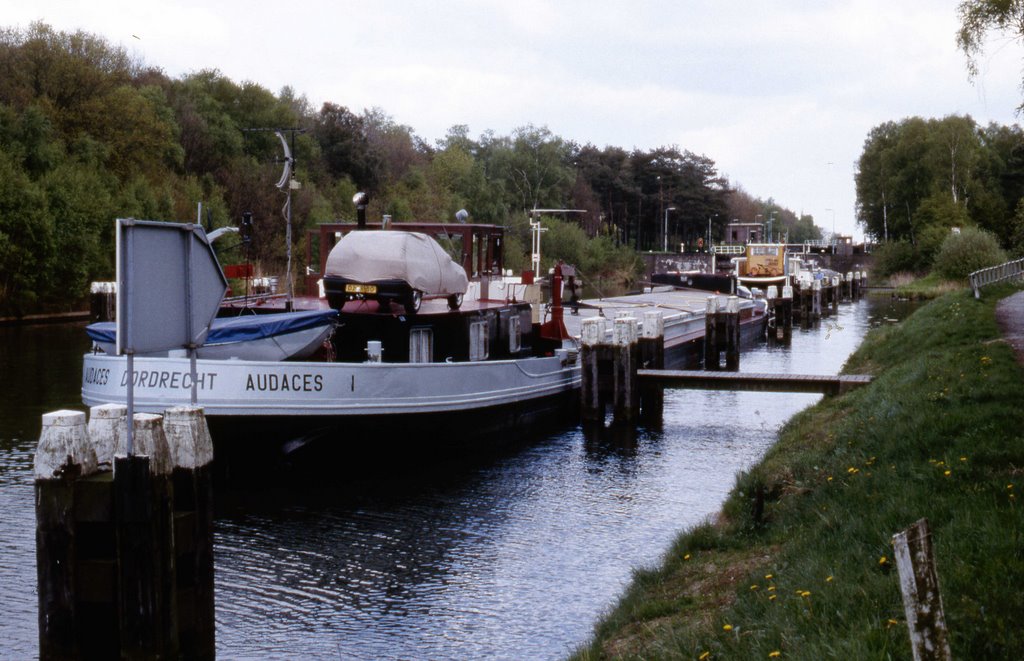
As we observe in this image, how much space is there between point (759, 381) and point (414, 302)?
7948 mm

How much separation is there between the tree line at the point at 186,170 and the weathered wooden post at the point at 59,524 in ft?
41.8

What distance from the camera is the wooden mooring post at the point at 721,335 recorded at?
34.4 m

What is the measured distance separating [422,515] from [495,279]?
8604 mm

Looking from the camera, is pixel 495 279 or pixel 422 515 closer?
pixel 422 515

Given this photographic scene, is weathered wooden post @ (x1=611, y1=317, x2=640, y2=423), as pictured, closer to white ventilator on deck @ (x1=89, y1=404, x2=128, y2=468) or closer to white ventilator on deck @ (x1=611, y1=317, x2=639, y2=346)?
white ventilator on deck @ (x1=611, y1=317, x2=639, y2=346)

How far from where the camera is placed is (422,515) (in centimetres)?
1547

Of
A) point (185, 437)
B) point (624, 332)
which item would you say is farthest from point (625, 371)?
point (185, 437)

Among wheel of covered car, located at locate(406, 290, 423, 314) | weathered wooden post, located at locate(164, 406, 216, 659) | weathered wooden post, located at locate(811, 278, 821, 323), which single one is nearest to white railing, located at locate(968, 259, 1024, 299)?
weathered wooden post, located at locate(811, 278, 821, 323)

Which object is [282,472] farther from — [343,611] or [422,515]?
[343,611]

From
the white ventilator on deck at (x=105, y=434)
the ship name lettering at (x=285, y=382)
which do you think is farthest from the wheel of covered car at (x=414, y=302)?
the white ventilator on deck at (x=105, y=434)

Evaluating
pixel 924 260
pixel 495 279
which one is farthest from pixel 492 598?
pixel 924 260

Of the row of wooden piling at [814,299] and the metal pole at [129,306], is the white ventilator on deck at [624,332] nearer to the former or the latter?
the metal pole at [129,306]

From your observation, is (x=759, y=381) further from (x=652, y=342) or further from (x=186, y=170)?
(x=186, y=170)

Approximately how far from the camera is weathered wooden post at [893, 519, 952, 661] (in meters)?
4.45
